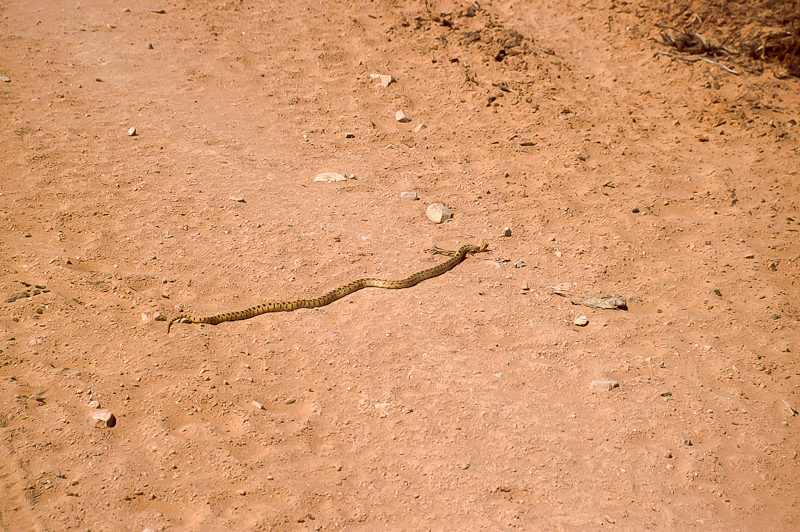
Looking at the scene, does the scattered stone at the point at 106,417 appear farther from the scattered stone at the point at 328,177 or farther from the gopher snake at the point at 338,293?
the scattered stone at the point at 328,177

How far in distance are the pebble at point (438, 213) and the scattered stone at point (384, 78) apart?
2857 mm

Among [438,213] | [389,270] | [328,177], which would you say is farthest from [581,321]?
[328,177]

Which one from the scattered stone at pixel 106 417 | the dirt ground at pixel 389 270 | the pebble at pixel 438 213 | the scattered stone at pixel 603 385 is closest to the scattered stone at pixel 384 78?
the dirt ground at pixel 389 270

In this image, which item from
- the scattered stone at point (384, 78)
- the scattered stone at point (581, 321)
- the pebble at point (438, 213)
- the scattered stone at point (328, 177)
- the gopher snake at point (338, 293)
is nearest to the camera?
the gopher snake at point (338, 293)

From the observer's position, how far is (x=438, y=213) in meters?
6.63

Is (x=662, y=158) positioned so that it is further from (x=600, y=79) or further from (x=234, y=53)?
(x=234, y=53)

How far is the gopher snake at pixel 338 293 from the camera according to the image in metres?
4.93

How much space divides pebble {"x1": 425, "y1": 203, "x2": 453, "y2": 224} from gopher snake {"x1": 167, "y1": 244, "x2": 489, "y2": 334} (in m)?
0.54

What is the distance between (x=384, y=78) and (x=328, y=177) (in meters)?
2.55

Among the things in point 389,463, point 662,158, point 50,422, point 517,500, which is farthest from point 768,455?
point 50,422

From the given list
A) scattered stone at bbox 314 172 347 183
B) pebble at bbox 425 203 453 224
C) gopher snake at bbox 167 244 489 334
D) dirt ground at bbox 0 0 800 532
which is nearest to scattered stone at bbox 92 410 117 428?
dirt ground at bbox 0 0 800 532

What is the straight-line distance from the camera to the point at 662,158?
782 centimetres

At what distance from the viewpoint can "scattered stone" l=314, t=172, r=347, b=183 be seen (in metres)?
6.99

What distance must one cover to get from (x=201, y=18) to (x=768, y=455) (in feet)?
32.1
